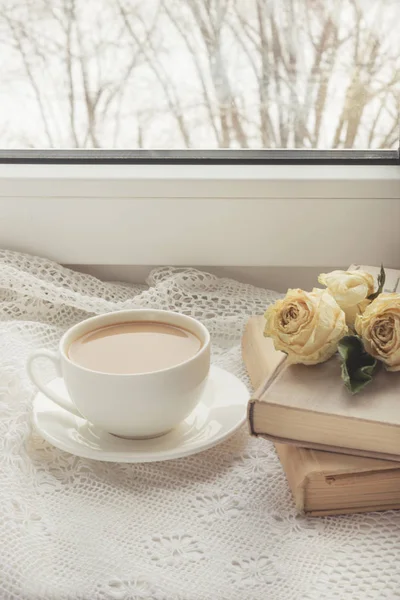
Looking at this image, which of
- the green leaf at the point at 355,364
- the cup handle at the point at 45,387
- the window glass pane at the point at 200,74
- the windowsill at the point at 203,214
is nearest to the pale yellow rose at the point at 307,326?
the green leaf at the point at 355,364

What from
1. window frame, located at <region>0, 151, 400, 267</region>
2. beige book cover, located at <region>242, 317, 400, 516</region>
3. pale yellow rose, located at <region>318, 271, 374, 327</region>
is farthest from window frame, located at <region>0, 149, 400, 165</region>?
beige book cover, located at <region>242, 317, 400, 516</region>

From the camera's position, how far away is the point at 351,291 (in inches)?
23.4

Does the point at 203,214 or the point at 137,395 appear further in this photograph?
the point at 203,214

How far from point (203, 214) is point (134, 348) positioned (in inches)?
11.5

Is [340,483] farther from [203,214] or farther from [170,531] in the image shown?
[203,214]

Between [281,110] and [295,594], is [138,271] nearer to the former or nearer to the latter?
[281,110]

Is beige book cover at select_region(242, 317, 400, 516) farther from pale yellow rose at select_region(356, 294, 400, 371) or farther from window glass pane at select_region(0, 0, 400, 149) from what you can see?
window glass pane at select_region(0, 0, 400, 149)

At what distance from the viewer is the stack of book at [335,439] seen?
19.6 inches

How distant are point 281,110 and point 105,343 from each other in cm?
43

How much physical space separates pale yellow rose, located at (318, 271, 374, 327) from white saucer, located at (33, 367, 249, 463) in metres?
0.11

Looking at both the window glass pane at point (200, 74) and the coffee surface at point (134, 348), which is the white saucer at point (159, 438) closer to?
the coffee surface at point (134, 348)

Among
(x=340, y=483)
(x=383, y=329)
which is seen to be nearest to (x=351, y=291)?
(x=383, y=329)

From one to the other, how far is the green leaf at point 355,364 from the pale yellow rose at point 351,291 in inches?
1.4

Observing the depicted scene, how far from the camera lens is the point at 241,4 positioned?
863mm
